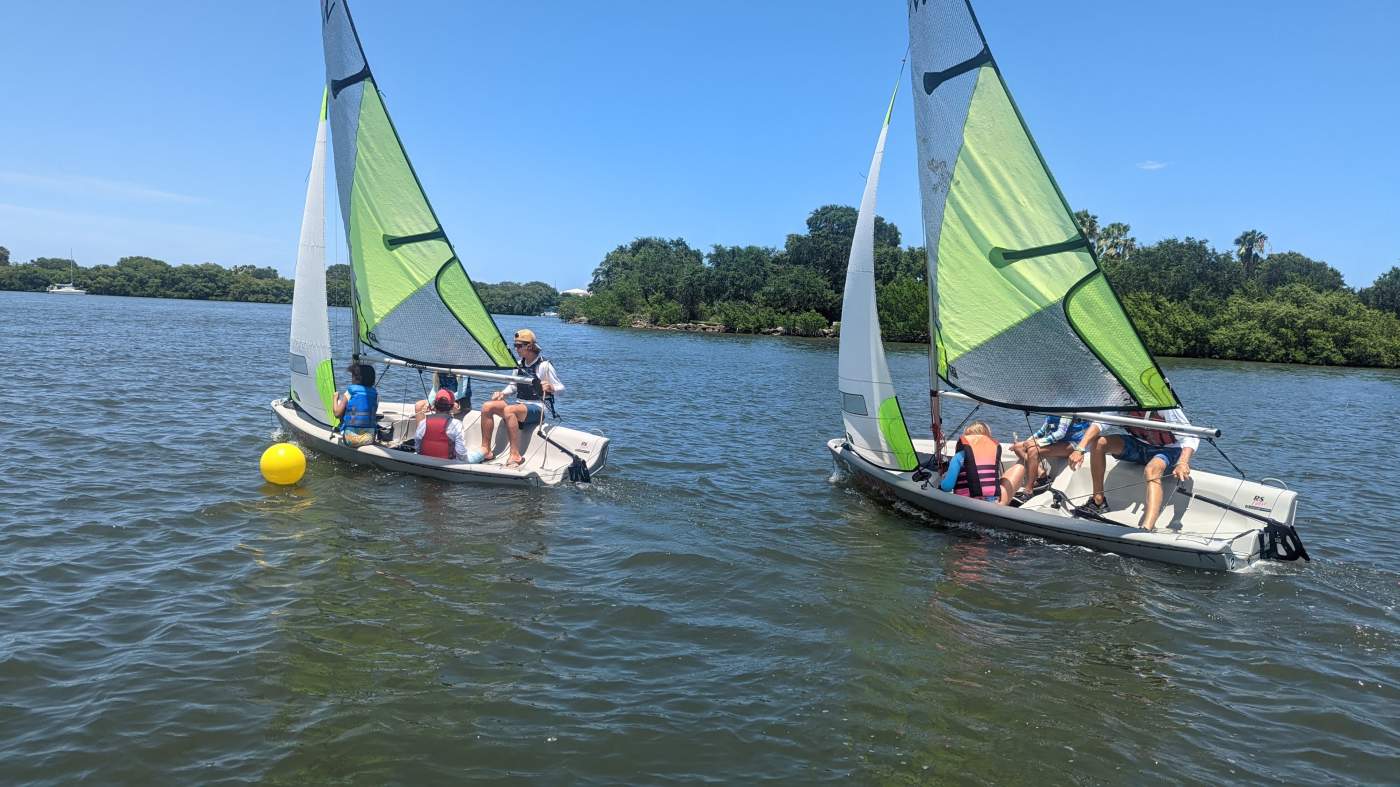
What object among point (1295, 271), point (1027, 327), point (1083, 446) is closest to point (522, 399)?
point (1027, 327)

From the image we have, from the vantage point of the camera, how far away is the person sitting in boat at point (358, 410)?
1220 centimetres

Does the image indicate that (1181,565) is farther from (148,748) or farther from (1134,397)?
(148,748)

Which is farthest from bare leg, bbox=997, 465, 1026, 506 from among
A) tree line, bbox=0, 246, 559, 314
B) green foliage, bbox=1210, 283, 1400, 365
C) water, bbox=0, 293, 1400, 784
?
tree line, bbox=0, 246, 559, 314

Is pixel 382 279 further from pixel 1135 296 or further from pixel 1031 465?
pixel 1135 296

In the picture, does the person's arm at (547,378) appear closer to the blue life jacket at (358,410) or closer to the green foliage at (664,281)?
the blue life jacket at (358,410)

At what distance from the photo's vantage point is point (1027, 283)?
1023 cm

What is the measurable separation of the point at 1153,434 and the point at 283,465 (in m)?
11.5

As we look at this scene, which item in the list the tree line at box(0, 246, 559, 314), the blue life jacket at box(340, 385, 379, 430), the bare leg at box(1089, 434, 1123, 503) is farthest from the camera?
the tree line at box(0, 246, 559, 314)

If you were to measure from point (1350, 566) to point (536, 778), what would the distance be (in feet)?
33.1

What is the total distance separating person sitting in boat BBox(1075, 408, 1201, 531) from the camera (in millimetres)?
9797

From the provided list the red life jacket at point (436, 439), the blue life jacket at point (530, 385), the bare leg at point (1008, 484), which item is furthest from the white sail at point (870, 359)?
the red life jacket at point (436, 439)

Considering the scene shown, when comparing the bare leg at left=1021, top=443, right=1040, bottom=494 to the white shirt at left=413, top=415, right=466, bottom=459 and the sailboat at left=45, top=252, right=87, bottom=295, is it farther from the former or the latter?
the sailboat at left=45, top=252, right=87, bottom=295

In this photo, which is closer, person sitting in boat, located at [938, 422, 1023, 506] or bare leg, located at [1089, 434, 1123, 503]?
bare leg, located at [1089, 434, 1123, 503]

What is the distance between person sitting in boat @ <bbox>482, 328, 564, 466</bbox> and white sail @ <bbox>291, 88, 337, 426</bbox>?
2.63 metres
